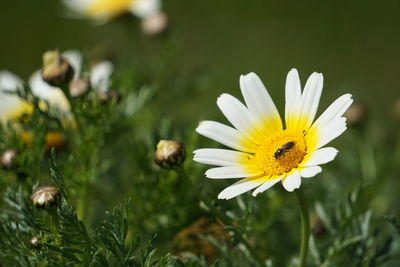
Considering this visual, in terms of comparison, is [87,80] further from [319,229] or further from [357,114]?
[357,114]

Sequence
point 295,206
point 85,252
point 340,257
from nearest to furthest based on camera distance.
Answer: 1. point 85,252
2. point 340,257
3. point 295,206

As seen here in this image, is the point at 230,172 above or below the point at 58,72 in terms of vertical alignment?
below

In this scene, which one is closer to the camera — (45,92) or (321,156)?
(321,156)

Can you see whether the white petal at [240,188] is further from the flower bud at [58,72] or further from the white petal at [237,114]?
the flower bud at [58,72]

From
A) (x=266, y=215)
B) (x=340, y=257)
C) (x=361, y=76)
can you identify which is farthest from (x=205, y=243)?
(x=361, y=76)

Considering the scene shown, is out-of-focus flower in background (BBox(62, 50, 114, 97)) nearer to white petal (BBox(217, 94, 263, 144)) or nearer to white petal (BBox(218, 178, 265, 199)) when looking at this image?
white petal (BBox(217, 94, 263, 144))

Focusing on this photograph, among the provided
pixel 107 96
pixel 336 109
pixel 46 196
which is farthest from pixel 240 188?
pixel 107 96

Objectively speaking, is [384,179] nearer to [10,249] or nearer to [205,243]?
[205,243]
